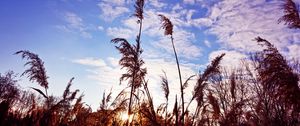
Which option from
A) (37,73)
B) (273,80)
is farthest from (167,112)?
(37,73)

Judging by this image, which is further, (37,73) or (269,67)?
(37,73)

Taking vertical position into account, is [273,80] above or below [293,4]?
below

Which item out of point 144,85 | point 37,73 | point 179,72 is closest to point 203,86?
point 179,72

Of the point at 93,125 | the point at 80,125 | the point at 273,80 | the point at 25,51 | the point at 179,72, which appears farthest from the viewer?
the point at 25,51

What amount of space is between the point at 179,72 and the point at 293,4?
93.4 inches

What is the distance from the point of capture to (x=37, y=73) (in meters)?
7.09

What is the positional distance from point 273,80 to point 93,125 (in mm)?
3224

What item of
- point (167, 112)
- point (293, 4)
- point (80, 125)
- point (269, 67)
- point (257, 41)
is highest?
point (293, 4)

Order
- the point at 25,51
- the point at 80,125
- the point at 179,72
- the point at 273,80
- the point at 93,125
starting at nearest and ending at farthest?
1. the point at 80,125
2. the point at 93,125
3. the point at 273,80
4. the point at 179,72
5. the point at 25,51

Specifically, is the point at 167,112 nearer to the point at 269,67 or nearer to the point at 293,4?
the point at 269,67

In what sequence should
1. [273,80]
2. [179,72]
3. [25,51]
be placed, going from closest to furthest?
1. [273,80]
2. [179,72]
3. [25,51]

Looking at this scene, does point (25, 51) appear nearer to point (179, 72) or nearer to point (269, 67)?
point (179, 72)

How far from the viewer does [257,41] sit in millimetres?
5391

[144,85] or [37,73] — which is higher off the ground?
[37,73]
